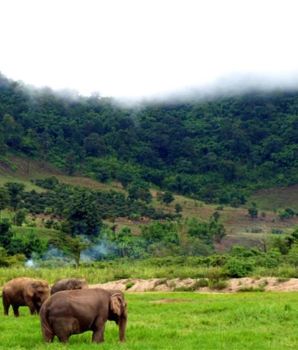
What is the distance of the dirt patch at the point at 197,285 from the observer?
1277 inches

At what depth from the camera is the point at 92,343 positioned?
37.2 ft

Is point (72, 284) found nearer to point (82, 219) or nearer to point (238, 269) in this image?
point (238, 269)

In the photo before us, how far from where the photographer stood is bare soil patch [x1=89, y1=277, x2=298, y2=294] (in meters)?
32.4

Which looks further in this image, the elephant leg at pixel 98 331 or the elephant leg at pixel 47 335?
the elephant leg at pixel 98 331

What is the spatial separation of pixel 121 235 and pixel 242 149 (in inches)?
3934

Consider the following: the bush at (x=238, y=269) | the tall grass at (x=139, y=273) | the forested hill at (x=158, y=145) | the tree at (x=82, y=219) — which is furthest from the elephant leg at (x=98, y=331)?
the forested hill at (x=158, y=145)

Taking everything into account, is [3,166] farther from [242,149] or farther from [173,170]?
[242,149]

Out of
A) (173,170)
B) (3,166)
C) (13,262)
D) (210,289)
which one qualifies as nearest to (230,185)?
(173,170)

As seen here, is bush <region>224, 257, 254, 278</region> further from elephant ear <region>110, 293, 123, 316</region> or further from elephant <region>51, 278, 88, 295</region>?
elephant ear <region>110, 293, 123, 316</region>

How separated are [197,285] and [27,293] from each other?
63.8 feet

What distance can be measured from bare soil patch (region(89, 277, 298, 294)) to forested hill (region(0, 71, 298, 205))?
95.9 metres

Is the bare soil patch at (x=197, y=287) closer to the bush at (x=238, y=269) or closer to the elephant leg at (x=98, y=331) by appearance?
the bush at (x=238, y=269)

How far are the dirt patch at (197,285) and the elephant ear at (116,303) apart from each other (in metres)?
21.6

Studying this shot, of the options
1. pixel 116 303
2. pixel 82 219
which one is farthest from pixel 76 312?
pixel 82 219
